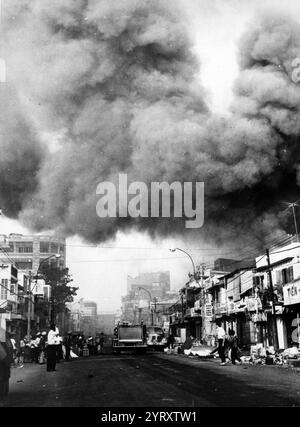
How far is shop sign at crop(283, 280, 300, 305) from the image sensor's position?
29.7m

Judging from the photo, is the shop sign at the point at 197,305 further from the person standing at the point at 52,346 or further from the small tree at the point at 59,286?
the person standing at the point at 52,346

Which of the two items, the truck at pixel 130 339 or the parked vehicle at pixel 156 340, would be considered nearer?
the truck at pixel 130 339

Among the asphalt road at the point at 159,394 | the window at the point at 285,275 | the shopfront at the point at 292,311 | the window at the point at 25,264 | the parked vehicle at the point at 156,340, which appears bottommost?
the parked vehicle at the point at 156,340

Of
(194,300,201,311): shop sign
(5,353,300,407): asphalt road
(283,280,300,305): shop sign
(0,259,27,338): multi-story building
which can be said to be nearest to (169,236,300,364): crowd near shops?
(283,280,300,305): shop sign

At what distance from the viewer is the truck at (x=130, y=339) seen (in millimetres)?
36000

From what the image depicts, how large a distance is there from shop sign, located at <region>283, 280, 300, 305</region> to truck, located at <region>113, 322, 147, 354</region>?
10.7 m

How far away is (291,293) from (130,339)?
1215 centimetres

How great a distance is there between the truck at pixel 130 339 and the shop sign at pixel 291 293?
35.1 feet

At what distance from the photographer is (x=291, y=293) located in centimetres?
3081

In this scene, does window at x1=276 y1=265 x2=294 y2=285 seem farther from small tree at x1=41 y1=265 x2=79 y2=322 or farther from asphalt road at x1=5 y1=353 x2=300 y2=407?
small tree at x1=41 y1=265 x2=79 y2=322

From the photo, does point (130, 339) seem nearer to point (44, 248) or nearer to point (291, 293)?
point (291, 293)

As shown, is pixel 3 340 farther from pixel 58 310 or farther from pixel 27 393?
pixel 58 310

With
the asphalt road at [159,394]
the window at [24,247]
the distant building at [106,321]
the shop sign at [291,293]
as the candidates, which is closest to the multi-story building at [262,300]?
the shop sign at [291,293]

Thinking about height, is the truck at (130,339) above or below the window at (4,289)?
below
